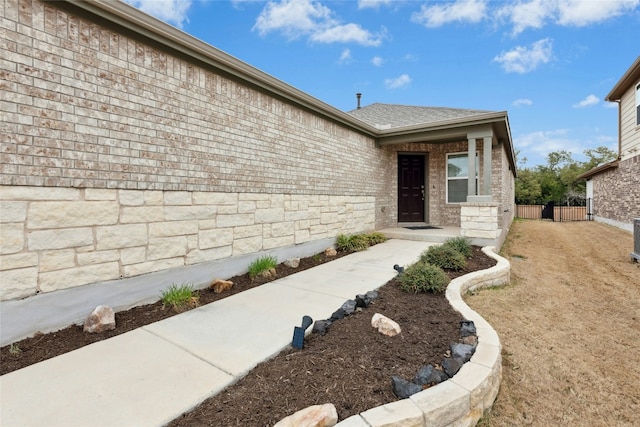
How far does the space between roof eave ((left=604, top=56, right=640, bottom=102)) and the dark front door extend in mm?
6628

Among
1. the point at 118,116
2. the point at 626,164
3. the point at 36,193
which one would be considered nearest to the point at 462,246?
the point at 118,116

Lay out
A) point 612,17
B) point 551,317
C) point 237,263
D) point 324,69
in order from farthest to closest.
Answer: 1. point 324,69
2. point 612,17
3. point 237,263
4. point 551,317

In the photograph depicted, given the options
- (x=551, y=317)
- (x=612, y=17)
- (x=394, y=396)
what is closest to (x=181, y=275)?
(x=394, y=396)

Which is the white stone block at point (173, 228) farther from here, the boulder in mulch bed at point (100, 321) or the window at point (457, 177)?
the window at point (457, 177)

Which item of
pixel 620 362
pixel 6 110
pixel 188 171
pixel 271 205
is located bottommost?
pixel 620 362

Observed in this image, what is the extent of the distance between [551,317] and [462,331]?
164 cm

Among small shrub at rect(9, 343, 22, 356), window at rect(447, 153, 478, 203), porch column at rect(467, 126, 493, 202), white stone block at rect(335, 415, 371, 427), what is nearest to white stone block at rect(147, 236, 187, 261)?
small shrub at rect(9, 343, 22, 356)

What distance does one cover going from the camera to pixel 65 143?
8.76 feet

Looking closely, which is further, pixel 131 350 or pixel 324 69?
pixel 324 69

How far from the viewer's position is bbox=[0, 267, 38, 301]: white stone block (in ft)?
7.78

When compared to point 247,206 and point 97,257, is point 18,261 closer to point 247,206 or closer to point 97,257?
point 97,257

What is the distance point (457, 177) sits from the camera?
884cm

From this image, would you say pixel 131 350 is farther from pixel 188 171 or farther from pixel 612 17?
pixel 612 17

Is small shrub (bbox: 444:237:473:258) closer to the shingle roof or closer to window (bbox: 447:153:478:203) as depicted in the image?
window (bbox: 447:153:478:203)
